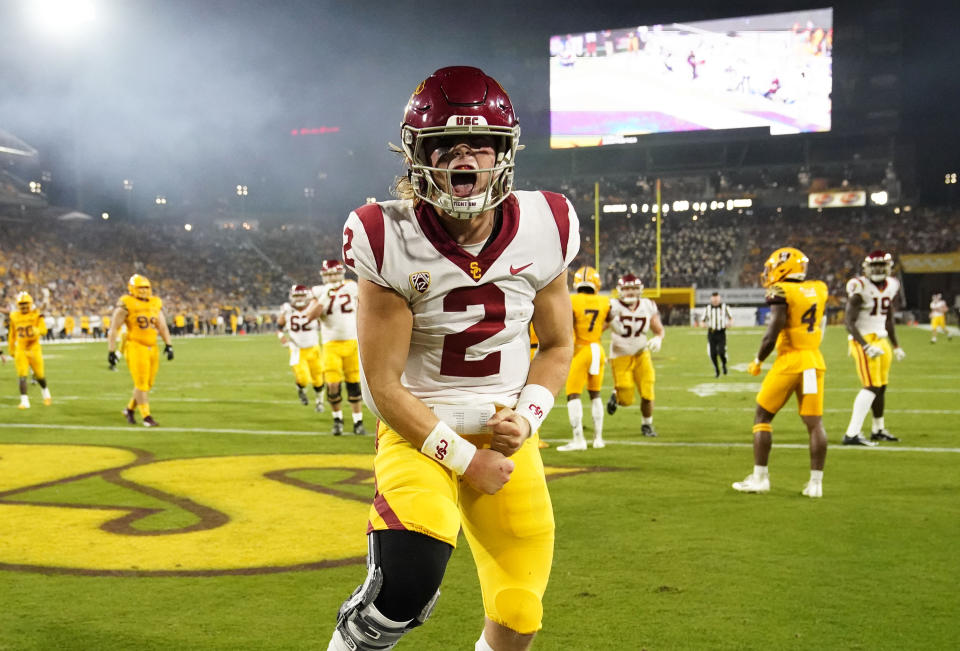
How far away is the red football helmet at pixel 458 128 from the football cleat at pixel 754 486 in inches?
200

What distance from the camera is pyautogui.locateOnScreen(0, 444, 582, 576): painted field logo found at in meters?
5.21

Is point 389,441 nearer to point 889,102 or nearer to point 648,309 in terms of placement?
point 648,309

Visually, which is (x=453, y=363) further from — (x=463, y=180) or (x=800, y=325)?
(x=800, y=325)

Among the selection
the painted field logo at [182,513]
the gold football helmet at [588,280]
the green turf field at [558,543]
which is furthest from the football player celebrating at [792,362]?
the gold football helmet at [588,280]

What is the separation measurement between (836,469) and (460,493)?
6305 millimetres

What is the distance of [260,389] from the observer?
1656cm

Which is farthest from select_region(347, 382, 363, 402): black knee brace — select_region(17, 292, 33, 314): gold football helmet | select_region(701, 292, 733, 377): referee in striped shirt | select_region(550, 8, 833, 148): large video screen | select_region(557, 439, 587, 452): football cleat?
select_region(550, 8, 833, 148): large video screen

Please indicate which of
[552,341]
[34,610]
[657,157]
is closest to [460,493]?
[552,341]

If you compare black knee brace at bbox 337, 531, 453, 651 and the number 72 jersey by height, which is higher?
the number 72 jersey

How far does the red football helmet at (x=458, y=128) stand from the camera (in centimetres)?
267

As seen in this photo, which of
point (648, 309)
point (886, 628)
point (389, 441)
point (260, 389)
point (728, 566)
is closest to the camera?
point (389, 441)

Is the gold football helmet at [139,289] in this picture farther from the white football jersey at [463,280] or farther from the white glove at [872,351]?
the white football jersey at [463,280]

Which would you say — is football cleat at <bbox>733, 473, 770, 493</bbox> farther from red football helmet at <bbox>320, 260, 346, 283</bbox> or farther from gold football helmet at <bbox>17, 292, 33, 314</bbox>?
gold football helmet at <bbox>17, 292, 33, 314</bbox>

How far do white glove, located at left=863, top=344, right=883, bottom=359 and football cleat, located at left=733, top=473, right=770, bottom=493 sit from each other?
3094 mm
